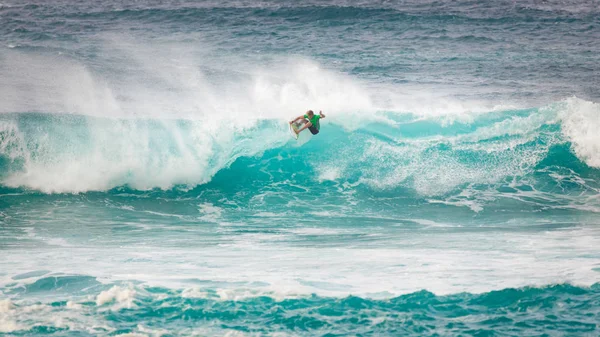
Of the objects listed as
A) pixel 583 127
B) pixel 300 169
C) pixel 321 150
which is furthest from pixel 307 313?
pixel 583 127

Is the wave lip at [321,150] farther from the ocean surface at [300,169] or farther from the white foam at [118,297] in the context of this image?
the white foam at [118,297]

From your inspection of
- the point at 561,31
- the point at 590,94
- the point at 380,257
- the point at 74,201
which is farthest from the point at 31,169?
the point at 561,31

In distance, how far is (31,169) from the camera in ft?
52.2

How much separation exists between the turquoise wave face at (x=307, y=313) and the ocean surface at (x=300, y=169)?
0.11 feet

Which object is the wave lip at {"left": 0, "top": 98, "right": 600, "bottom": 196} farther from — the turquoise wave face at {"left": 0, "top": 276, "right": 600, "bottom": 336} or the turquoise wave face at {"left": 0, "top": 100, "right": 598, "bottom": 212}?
the turquoise wave face at {"left": 0, "top": 276, "right": 600, "bottom": 336}

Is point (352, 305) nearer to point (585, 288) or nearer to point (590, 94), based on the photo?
point (585, 288)

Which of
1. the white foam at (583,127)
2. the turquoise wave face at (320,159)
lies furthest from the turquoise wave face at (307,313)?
the white foam at (583,127)

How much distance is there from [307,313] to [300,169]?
9167mm

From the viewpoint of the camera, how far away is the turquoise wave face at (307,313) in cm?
714

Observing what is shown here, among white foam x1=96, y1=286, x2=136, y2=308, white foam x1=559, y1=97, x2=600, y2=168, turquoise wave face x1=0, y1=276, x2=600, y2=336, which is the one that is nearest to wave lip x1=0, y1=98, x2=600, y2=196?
white foam x1=559, y1=97, x2=600, y2=168

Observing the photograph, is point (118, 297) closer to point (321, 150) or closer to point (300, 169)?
point (300, 169)

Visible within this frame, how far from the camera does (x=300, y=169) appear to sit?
16641mm

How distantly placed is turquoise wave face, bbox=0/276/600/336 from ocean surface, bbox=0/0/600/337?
0.03 meters

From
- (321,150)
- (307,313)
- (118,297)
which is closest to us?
(307,313)
